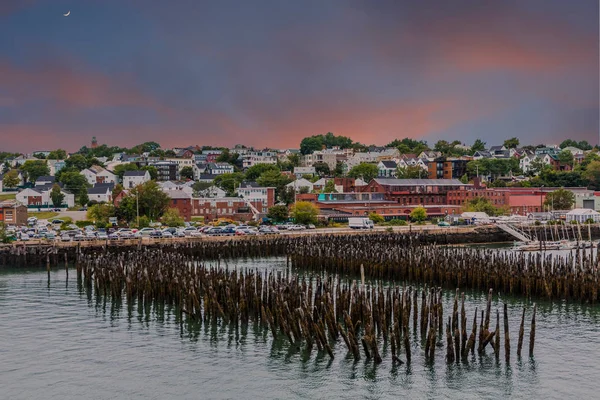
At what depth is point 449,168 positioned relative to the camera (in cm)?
18800

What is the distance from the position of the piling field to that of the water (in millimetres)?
578

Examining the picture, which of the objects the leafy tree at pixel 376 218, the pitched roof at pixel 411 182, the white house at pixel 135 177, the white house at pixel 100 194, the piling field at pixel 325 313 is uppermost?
the white house at pixel 135 177

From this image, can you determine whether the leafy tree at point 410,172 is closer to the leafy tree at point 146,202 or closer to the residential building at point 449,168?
the residential building at point 449,168

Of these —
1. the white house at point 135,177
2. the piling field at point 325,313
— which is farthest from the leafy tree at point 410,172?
the piling field at point 325,313

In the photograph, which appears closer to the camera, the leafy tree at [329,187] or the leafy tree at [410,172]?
the leafy tree at [329,187]

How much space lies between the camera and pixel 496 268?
159 feet

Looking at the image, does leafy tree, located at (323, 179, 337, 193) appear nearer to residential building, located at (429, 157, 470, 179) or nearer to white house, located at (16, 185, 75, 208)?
residential building, located at (429, 157, 470, 179)

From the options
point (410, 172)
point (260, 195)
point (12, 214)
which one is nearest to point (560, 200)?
point (260, 195)

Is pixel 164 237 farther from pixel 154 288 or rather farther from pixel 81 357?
pixel 81 357

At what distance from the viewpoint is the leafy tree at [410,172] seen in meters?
176

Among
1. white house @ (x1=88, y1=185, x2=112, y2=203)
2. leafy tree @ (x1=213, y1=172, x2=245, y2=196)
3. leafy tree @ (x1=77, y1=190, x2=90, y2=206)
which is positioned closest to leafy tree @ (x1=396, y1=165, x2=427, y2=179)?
leafy tree @ (x1=213, y1=172, x2=245, y2=196)

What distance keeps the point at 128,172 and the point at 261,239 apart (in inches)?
4356

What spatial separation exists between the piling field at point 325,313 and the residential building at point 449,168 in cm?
14695

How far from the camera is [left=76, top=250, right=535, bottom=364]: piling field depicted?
29.7 meters
